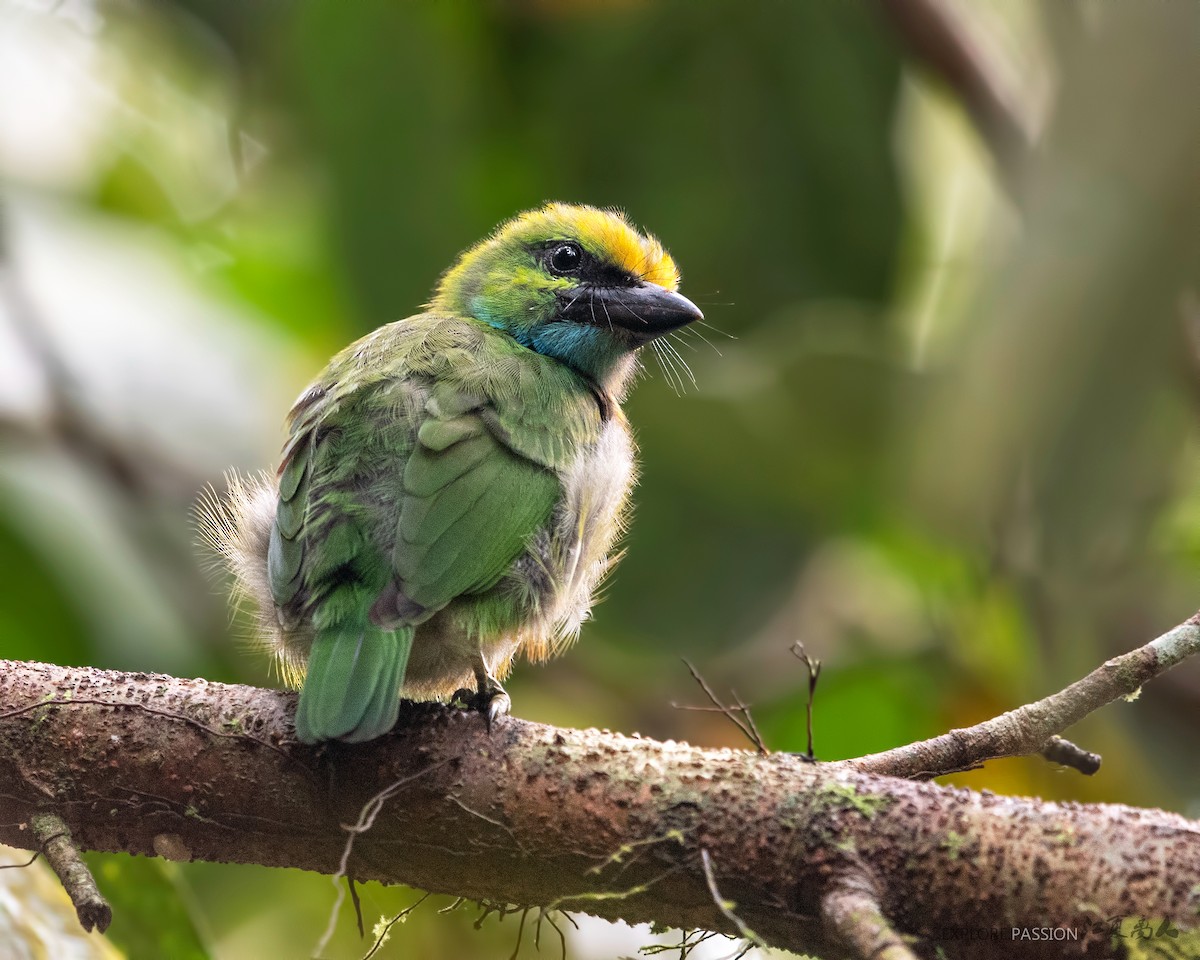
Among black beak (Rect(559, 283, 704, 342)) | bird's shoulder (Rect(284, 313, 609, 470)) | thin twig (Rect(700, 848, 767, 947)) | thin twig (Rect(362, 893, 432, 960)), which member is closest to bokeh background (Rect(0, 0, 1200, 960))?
thin twig (Rect(362, 893, 432, 960))

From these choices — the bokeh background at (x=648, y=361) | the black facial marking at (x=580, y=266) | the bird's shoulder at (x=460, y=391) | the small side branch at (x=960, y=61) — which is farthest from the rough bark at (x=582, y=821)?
the small side branch at (x=960, y=61)

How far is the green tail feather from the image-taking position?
7.16 ft

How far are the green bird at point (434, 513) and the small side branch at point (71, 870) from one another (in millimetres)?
386

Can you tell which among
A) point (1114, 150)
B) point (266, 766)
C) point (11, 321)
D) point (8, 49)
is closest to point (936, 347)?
point (1114, 150)

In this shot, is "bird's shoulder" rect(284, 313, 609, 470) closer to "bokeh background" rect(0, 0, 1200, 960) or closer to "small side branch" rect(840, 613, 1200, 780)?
"bokeh background" rect(0, 0, 1200, 960)

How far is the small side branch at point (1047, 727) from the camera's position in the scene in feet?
6.34

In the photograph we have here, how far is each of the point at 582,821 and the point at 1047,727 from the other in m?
0.72

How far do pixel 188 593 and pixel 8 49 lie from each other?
2030mm

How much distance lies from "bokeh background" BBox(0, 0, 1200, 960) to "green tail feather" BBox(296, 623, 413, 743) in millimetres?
567

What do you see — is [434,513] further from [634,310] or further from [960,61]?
[960,61]

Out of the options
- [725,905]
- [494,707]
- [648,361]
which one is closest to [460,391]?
[494,707]

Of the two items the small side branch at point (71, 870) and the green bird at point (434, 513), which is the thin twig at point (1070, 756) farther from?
the small side branch at point (71, 870)

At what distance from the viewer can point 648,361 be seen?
459cm

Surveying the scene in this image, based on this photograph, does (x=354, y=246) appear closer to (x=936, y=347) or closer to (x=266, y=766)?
(x=936, y=347)
